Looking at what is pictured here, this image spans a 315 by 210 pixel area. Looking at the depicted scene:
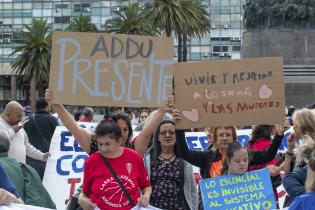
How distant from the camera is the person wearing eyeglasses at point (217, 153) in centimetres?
557

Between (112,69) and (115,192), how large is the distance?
3.94 feet

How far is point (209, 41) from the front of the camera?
75375 mm

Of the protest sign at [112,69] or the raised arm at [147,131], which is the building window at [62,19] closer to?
the protest sign at [112,69]

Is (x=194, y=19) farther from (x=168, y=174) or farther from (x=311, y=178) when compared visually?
(x=311, y=178)

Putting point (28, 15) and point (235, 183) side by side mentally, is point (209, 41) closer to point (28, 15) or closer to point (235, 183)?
point (28, 15)

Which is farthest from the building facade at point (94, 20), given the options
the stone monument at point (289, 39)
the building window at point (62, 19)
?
the stone monument at point (289, 39)

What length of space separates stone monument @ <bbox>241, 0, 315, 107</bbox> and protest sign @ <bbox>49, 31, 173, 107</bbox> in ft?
55.7

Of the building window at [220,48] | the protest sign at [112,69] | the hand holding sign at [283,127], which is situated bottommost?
the hand holding sign at [283,127]

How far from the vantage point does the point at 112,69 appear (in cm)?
581

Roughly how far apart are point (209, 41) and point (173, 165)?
231 ft

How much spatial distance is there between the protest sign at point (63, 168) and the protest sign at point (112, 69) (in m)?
2.91

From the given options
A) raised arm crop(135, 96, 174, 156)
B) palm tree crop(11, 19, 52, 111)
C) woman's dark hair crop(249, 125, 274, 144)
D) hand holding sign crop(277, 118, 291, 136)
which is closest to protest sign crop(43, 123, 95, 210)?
woman's dark hair crop(249, 125, 274, 144)

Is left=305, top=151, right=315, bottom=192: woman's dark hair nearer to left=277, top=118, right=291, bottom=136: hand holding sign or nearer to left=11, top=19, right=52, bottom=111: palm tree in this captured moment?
left=277, top=118, right=291, bottom=136: hand holding sign

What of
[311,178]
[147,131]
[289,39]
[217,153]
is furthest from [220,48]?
[311,178]
